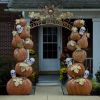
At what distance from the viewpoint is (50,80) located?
1902cm

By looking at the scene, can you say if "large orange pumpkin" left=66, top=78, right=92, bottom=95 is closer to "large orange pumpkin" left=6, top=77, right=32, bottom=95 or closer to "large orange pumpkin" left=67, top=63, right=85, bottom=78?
"large orange pumpkin" left=67, top=63, right=85, bottom=78

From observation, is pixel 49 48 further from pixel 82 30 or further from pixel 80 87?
pixel 80 87

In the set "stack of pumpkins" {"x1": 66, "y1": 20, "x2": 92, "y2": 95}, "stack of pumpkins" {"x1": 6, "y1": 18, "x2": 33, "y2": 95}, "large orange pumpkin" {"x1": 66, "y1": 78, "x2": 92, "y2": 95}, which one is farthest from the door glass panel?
"large orange pumpkin" {"x1": 66, "y1": 78, "x2": 92, "y2": 95}

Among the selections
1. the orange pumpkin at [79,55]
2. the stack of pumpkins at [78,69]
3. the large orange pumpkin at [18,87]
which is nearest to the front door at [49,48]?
the stack of pumpkins at [78,69]

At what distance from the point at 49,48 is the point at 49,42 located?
281 millimetres

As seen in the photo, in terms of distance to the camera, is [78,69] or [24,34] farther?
[24,34]

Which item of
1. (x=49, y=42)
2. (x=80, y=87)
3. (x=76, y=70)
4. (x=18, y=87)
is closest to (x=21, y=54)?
(x=18, y=87)

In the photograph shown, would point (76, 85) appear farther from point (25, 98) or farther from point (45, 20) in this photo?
point (45, 20)

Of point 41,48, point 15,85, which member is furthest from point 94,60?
point 15,85

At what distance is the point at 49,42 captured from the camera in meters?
21.3

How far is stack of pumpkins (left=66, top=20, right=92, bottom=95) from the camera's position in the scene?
1516 cm

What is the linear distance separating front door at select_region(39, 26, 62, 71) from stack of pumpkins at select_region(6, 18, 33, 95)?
17.2ft

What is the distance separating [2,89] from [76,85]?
99.7 inches

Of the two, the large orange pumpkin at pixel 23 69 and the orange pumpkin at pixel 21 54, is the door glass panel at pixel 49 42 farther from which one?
the large orange pumpkin at pixel 23 69
